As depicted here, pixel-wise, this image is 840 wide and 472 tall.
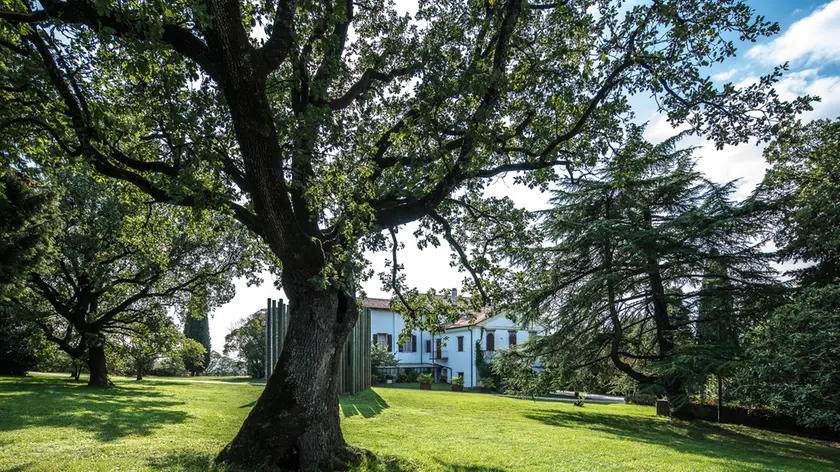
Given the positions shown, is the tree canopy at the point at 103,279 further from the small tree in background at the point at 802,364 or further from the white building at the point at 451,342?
the small tree in background at the point at 802,364

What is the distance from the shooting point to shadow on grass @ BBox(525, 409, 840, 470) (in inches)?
360

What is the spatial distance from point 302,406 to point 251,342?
33804 millimetres

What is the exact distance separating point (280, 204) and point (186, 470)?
3487 millimetres

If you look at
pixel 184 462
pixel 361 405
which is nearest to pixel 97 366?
pixel 361 405

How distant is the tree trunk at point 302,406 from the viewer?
225 inches

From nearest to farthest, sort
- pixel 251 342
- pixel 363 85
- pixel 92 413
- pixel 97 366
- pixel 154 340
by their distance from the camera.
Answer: pixel 363 85 → pixel 92 413 → pixel 97 366 → pixel 154 340 → pixel 251 342

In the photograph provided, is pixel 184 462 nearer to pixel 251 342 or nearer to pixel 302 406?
pixel 302 406

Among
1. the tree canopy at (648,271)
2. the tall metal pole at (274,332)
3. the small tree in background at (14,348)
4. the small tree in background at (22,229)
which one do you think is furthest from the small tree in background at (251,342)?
the tree canopy at (648,271)

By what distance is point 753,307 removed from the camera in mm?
14773

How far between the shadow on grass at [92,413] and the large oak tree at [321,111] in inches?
182

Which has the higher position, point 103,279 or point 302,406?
point 103,279

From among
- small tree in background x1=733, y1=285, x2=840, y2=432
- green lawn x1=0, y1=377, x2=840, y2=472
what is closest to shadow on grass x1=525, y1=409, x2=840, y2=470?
green lawn x1=0, y1=377, x2=840, y2=472

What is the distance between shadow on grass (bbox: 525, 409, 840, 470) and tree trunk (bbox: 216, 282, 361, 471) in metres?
6.87

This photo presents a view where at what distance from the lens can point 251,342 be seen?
3669 cm
